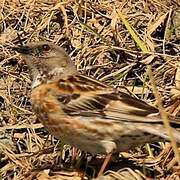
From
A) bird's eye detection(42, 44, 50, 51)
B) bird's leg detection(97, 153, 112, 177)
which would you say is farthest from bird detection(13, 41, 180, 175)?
bird's eye detection(42, 44, 50, 51)

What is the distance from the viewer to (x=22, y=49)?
544cm

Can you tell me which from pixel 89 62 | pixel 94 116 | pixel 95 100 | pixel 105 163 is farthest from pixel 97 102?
pixel 89 62

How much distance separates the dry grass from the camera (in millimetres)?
5547

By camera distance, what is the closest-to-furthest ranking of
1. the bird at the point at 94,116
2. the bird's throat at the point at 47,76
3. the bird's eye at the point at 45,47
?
1. the bird at the point at 94,116
2. the bird's throat at the point at 47,76
3. the bird's eye at the point at 45,47

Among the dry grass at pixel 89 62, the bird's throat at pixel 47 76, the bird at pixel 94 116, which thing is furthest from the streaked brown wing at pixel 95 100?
the dry grass at pixel 89 62

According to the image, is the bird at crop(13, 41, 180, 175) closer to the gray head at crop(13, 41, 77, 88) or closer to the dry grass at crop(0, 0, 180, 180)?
the gray head at crop(13, 41, 77, 88)

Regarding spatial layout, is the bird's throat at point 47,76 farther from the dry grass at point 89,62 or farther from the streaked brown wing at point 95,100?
the dry grass at point 89,62

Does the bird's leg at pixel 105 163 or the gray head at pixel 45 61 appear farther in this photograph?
the gray head at pixel 45 61

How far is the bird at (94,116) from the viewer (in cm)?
490

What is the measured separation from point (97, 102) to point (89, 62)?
1.61 meters

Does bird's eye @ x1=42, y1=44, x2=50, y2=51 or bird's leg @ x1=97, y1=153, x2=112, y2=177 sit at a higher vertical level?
bird's eye @ x1=42, y1=44, x2=50, y2=51

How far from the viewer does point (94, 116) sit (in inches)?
Answer: 199

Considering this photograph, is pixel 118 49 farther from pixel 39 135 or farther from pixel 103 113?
pixel 103 113

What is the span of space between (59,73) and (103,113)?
A: 23.0 inches
